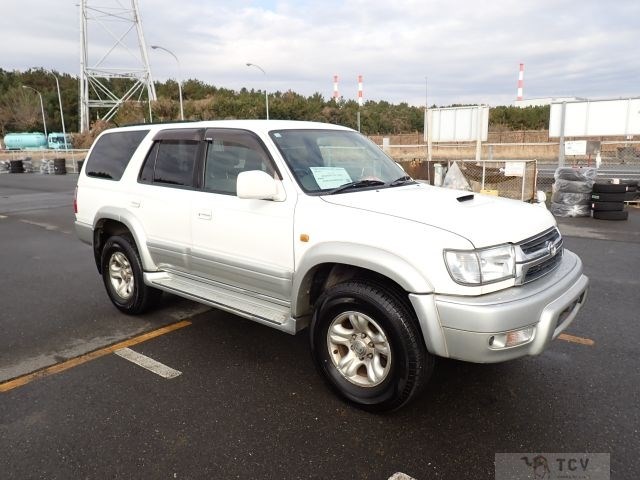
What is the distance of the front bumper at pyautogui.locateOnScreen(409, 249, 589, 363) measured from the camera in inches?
109

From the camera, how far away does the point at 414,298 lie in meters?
2.90

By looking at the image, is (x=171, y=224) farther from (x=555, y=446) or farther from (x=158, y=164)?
(x=555, y=446)

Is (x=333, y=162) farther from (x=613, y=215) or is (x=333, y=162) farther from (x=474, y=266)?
(x=613, y=215)

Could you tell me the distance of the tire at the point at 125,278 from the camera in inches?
190

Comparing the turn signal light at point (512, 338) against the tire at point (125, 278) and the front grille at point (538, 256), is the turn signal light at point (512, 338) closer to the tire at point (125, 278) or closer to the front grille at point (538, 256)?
the front grille at point (538, 256)

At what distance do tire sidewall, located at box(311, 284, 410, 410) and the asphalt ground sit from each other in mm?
128

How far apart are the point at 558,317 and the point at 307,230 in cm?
166

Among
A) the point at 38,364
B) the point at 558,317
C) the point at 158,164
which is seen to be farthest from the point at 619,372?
the point at 38,364

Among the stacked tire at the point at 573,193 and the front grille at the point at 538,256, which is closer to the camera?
the front grille at the point at 538,256

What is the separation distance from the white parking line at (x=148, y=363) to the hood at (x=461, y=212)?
1804 millimetres

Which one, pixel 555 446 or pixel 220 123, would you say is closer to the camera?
pixel 555 446

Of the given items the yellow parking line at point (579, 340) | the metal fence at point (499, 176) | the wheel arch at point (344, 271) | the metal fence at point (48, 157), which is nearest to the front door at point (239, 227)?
the wheel arch at point (344, 271)

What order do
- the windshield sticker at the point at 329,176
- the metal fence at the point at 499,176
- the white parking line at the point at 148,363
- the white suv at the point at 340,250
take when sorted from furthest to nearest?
the metal fence at the point at 499,176
the white parking line at the point at 148,363
the windshield sticker at the point at 329,176
the white suv at the point at 340,250

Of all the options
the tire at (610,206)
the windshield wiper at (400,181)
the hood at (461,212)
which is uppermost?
the windshield wiper at (400,181)
